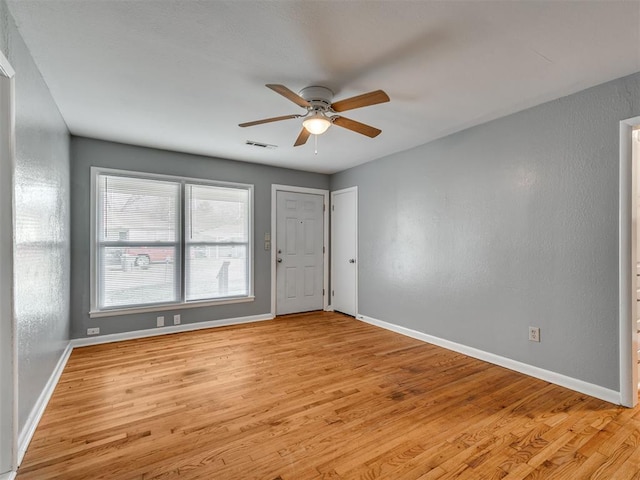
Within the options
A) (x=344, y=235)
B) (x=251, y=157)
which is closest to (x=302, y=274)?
(x=344, y=235)

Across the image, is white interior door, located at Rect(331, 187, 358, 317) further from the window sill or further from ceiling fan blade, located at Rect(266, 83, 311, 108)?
ceiling fan blade, located at Rect(266, 83, 311, 108)

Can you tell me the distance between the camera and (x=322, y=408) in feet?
7.50

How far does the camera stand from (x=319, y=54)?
206 cm

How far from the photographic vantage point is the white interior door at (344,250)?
200 inches

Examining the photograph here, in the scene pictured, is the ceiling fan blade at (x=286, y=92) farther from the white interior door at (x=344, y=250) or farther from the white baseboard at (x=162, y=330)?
the white baseboard at (x=162, y=330)

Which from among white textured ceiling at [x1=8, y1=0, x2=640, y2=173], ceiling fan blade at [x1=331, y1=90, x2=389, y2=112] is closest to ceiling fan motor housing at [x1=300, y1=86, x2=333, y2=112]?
white textured ceiling at [x1=8, y1=0, x2=640, y2=173]

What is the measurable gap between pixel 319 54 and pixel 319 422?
95.3 inches

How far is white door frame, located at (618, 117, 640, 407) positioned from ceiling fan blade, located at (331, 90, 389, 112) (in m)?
1.84

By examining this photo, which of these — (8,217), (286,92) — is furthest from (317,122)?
(8,217)

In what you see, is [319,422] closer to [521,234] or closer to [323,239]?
[521,234]

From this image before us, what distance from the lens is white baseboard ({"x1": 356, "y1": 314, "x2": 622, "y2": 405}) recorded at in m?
2.40

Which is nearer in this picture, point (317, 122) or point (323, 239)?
point (317, 122)

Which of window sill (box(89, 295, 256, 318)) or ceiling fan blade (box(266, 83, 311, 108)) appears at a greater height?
ceiling fan blade (box(266, 83, 311, 108))

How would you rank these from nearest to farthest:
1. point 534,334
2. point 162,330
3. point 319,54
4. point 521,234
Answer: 1. point 319,54
2. point 534,334
3. point 521,234
4. point 162,330
